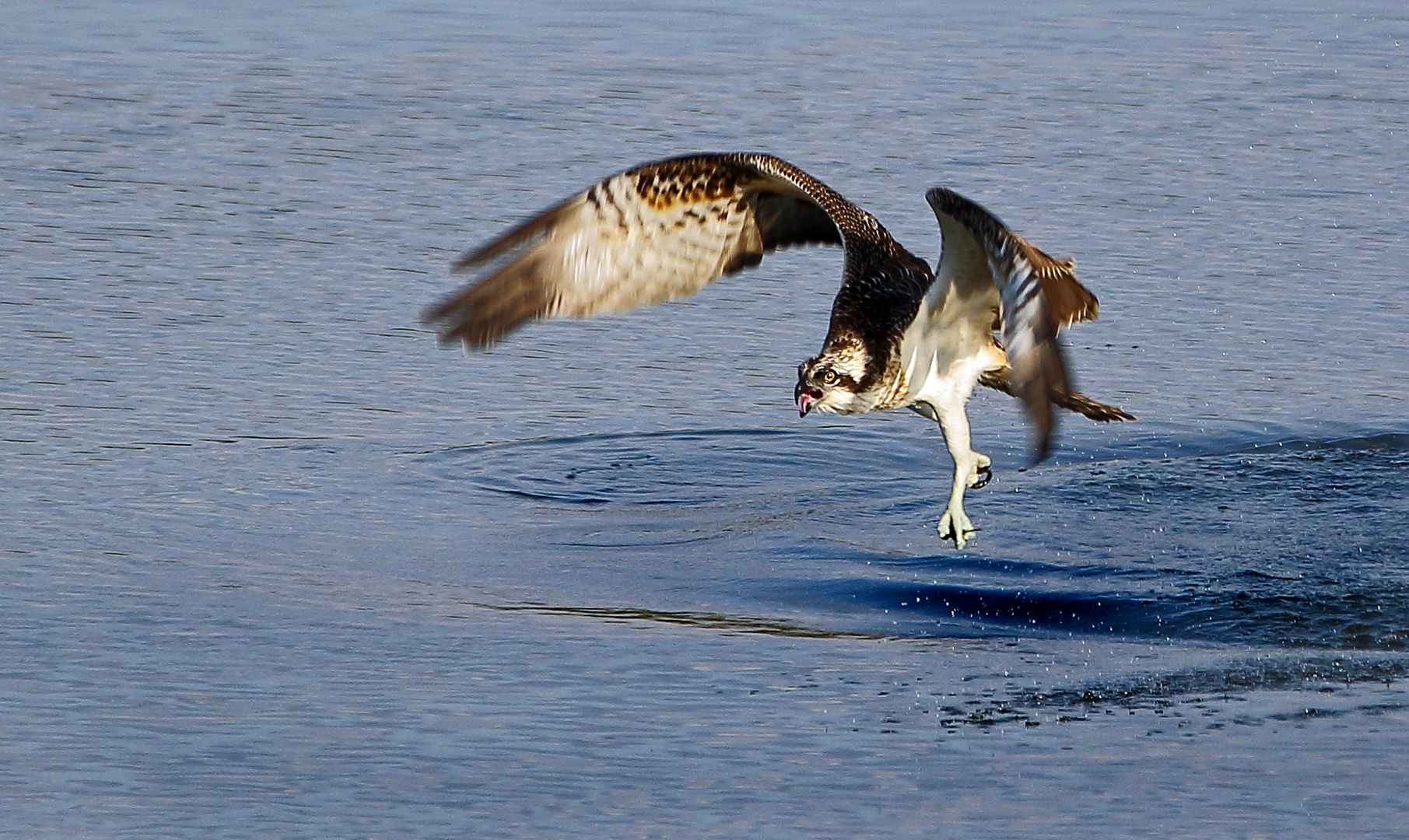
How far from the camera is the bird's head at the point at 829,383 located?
674cm

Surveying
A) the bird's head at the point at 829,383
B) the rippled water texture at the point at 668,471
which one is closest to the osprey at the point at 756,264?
the bird's head at the point at 829,383

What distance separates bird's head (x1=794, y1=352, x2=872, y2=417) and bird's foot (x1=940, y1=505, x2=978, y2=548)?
0.47 m

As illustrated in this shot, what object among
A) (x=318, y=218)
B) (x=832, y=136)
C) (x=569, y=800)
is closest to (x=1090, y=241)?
(x=832, y=136)

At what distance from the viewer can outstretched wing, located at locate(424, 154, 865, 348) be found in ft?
22.5

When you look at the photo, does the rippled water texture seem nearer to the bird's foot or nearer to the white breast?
the bird's foot

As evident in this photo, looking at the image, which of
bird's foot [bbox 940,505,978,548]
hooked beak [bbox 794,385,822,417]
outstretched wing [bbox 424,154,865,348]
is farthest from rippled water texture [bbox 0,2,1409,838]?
outstretched wing [bbox 424,154,865,348]

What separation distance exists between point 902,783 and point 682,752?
1.75 ft

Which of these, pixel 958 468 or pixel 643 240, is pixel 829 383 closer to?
pixel 958 468

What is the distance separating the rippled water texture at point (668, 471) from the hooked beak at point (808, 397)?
58cm

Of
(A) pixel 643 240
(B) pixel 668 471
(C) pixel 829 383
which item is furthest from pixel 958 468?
(B) pixel 668 471

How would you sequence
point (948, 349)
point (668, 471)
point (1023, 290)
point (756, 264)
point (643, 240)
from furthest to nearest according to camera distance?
1. point (668, 471)
2. point (756, 264)
3. point (643, 240)
4. point (948, 349)
5. point (1023, 290)

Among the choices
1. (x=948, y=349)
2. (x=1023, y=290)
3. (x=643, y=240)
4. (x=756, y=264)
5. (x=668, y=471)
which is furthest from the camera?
(x=668, y=471)

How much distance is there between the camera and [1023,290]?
5.77 m

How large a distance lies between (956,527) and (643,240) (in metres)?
1.34
